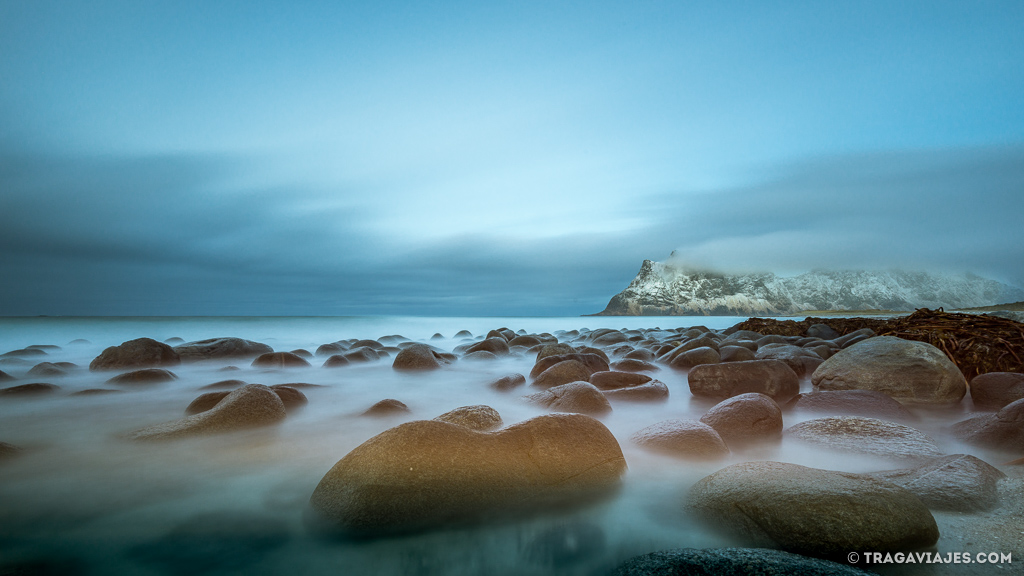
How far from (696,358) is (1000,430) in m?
3.74

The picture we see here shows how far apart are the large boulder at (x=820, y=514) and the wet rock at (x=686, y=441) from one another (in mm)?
781

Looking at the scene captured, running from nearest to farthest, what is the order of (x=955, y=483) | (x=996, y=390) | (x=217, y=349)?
(x=955, y=483), (x=996, y=390), (x=217, y=349)

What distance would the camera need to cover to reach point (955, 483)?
191 centimetres

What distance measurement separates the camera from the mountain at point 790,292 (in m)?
Answer: 44.6

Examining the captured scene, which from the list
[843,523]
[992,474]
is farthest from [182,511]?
[992,474]

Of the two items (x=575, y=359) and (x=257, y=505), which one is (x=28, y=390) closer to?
(x=257, y=505)

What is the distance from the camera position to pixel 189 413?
149 inches

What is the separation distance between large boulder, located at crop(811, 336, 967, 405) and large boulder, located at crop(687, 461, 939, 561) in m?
3.08

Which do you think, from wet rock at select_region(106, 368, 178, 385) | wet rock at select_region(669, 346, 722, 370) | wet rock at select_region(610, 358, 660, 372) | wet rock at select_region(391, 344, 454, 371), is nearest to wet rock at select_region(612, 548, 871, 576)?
wet rock at select_region(610, 358, 660, 372)

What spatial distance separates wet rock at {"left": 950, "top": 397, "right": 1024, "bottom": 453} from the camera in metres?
2.59

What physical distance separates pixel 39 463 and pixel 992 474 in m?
A: 5.43

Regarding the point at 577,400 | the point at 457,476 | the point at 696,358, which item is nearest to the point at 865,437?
the point at 577,400

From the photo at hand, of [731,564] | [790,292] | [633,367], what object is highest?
[790,292]

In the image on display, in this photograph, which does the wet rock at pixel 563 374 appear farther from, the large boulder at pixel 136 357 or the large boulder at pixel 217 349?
the large boulder at pixel 217 349
